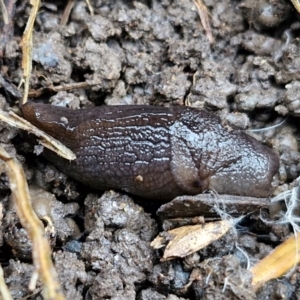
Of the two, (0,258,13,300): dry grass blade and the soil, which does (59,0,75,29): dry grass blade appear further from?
(0,258,13,300): dry grass blade

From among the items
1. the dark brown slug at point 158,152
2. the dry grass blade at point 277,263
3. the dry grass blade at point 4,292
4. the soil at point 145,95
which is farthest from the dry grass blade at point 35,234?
the dry grass blade at point 277,263

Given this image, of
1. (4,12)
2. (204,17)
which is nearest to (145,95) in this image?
(204,17)

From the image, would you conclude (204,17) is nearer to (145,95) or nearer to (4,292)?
(145,95)

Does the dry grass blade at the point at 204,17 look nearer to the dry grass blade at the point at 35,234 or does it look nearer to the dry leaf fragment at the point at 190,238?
the dry leaf fragment at the point at 190,238

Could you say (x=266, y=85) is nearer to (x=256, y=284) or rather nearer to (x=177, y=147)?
(x=177, y=147)

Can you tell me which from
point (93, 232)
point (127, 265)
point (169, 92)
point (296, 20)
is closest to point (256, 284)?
point (127, 265)
